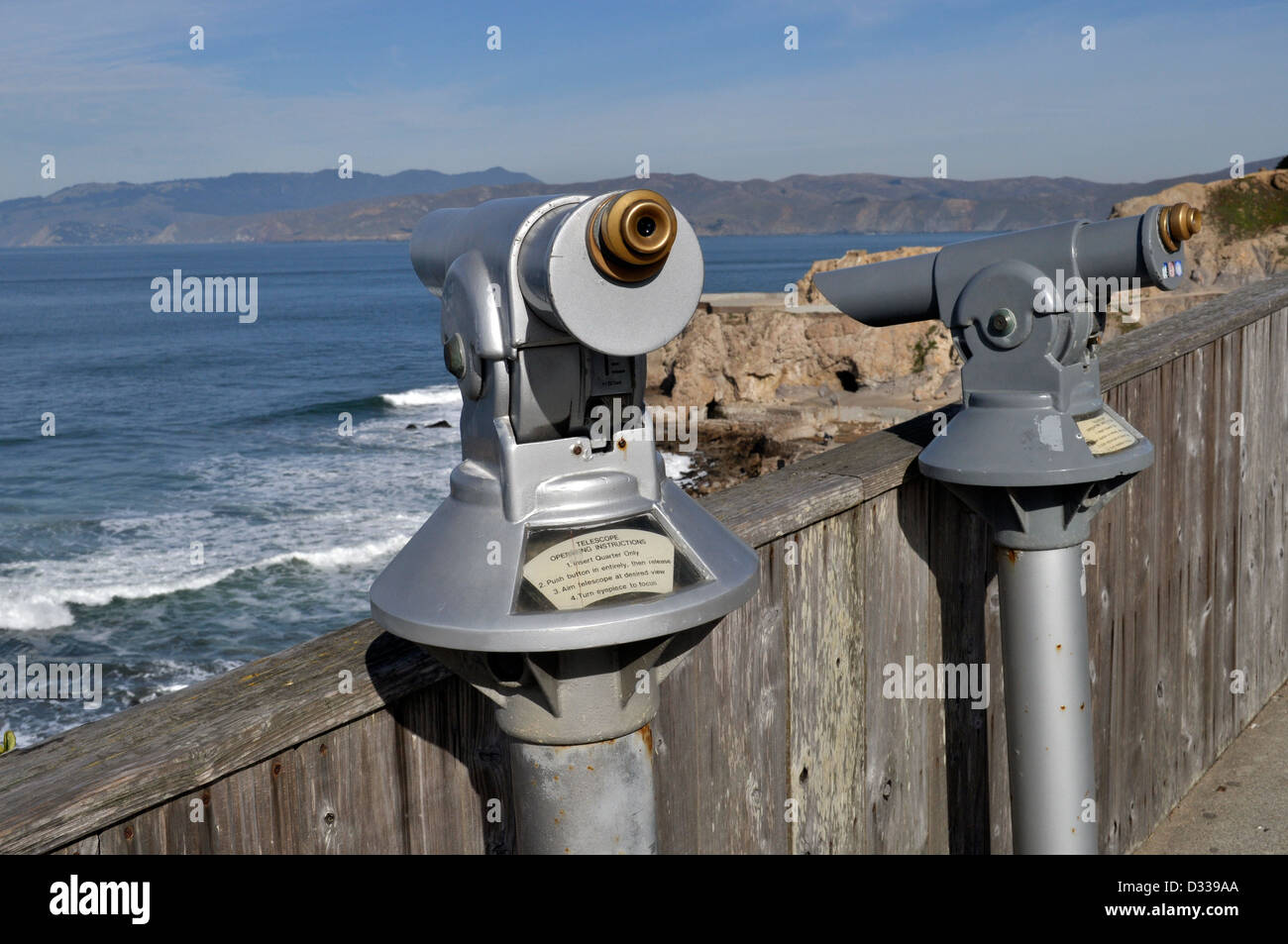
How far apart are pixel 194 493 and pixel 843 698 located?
29.9 meters

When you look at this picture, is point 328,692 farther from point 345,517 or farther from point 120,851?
point 345,517

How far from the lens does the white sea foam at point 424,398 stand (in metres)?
44.3

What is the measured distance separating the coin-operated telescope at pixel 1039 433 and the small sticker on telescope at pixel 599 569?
1027mm

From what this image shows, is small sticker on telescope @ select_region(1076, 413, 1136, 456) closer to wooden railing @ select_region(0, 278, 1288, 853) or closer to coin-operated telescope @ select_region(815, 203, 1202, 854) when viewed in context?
coin-operated telescope @ select_region(815, 203, 1202, 854)

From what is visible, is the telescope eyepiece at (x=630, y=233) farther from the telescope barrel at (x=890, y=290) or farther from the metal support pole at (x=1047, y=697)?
the metal support pole at (x=1047, y=697)

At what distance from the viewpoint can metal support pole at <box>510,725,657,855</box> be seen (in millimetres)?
1459

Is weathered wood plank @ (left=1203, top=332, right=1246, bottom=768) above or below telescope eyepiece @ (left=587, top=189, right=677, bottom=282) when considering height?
below

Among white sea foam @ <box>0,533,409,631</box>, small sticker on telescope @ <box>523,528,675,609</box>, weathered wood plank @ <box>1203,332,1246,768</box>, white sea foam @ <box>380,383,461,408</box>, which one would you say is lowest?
white sea foam @ <box>0,533,409,631</box>

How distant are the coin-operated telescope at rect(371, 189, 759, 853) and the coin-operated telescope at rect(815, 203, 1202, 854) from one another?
0.90m

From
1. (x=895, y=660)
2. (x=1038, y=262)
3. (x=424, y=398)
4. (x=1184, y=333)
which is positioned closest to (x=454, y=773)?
(x=895, y=660)

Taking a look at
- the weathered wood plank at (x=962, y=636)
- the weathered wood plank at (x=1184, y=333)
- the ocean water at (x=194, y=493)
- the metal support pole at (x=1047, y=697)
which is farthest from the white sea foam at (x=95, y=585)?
the metal support pole at (x=1047, y=697)

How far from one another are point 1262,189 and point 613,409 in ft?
103

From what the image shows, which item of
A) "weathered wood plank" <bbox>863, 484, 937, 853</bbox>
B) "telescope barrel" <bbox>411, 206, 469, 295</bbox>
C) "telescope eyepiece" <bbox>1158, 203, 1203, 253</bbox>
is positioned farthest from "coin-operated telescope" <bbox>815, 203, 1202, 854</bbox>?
"telescope barrel" <bbox>411, 206, 469, 295</bbox>

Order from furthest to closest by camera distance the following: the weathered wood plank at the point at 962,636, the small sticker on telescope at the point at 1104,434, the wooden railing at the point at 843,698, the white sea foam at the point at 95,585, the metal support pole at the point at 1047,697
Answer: the white sea foam at the point at 95,585 → the weathered wood plank at the point at 962,636 → the metal support pole at the point at 1047,697 → the small sticker on telescope at the point at 1104,434 → the wooden railing at the point at 843,698
